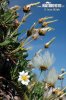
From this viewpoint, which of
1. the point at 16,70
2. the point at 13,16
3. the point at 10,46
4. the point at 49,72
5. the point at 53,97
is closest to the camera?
the point at 49,72

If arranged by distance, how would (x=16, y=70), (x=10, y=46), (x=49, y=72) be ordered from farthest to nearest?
(x=10, y=46) < (x=16, y=70) < (x=49, y=72)

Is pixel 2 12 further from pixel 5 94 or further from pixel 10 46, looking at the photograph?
pixel 5 94

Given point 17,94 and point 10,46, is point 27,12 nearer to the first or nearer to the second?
point 10,46

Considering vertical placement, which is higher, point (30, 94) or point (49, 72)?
point (49, 72)

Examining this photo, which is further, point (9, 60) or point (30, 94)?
point (9, 60)

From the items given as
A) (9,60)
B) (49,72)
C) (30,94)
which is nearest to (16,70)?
(9,60)

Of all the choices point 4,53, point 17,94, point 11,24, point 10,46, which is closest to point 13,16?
point 11,24
